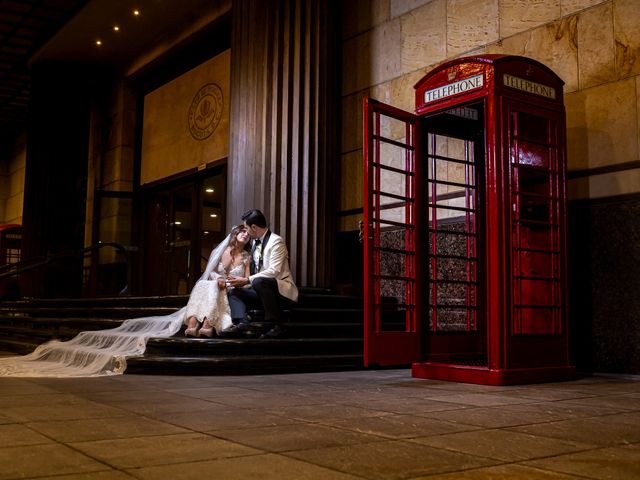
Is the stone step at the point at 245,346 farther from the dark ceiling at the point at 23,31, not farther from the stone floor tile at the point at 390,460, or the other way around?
the dark ceiling at the point at 23,31

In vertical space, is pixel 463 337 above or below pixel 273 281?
below

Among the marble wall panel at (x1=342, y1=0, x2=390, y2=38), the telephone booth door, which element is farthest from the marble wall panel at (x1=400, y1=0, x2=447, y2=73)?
the telephone booth door

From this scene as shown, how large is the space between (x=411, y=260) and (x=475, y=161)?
1271mm

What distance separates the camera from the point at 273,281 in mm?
6727

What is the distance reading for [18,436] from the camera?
2.84 metres

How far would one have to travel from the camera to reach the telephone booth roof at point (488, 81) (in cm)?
540

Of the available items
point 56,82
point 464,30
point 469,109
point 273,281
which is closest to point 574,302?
point 469,109

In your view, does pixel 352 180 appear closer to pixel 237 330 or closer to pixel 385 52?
pixel 385 52

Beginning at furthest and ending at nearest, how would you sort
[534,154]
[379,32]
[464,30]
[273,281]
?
[379,32] < [464,30] < [273,281] < [534,154]

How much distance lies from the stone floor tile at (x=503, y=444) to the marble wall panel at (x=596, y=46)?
4436mm

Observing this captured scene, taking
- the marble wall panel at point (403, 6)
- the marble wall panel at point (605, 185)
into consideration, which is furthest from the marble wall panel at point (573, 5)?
the marble wall panel at point (403, 6)

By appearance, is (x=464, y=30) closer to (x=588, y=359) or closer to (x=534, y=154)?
(x=534, y=154)

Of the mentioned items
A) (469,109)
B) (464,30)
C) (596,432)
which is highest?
(464,30)

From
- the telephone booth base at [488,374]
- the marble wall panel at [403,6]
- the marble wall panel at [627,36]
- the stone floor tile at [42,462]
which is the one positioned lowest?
the stone floor tile at [42,462]
